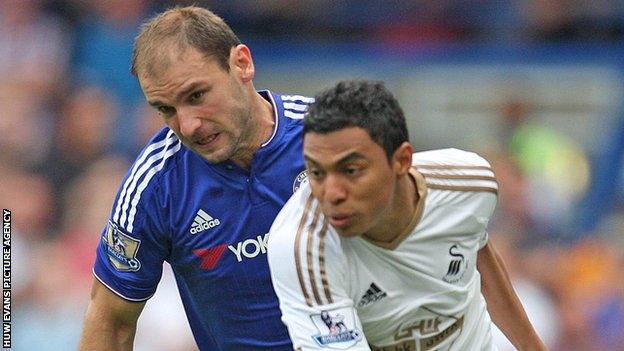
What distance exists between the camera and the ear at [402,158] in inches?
165

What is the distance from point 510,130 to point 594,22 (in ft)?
3.61

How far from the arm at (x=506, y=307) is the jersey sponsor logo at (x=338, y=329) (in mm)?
980

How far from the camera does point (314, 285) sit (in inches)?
166

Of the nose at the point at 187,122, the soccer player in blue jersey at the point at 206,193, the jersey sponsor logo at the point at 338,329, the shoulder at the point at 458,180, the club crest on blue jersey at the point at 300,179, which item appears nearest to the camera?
the jersey sponsor logo at the point at 338,329

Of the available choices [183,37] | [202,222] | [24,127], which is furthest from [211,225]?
[24,127]

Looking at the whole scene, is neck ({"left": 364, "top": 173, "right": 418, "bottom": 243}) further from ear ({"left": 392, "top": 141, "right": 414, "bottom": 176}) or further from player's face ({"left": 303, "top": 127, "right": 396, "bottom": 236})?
player's face ({"left": 303, "top": 127, "right": 396, "bottom": 236})

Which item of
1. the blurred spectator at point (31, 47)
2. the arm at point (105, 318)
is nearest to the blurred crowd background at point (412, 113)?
the blurred spectator at point (31, 47)

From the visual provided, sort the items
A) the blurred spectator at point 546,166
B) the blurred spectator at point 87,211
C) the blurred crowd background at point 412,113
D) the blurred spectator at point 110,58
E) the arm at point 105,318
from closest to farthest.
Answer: the arm at point 105,318
the blurred spectator at point 87,211
the blurred crowd background at point 412,113
the blurred spectator at point 546,166
the blurred spectator at point 110,58

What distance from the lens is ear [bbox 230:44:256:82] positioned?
496 cm

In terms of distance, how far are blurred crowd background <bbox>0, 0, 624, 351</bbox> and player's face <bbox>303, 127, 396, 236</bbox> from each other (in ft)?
13.6

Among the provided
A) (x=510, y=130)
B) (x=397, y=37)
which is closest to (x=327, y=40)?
(x=397, y=37)

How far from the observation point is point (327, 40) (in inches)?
414

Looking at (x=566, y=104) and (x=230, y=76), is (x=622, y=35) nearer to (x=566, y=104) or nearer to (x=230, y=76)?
(x=566, y=104)

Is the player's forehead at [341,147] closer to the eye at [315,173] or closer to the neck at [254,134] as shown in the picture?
the eye at [315,173]
